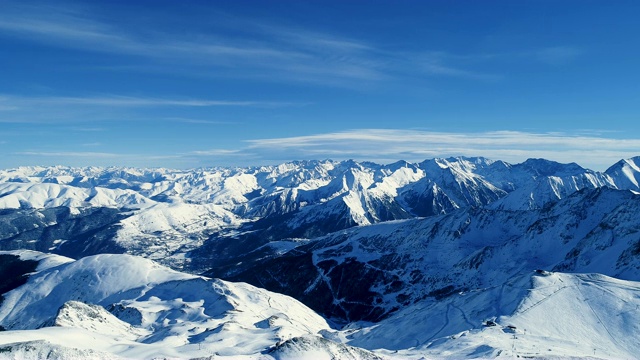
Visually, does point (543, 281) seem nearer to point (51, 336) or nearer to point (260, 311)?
point (260, 311)

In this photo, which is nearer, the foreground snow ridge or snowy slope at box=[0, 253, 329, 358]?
the foreground snow ridge

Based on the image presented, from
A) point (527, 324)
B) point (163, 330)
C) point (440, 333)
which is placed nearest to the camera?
point (527, 324)

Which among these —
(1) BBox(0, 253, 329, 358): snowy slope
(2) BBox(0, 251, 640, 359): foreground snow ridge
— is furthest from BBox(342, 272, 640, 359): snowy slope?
(1) BBox(0, 253, 329, 358): snowy slope

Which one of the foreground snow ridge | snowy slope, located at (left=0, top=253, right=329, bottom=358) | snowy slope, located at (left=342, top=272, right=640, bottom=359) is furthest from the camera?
snowy slope, located at (left=0, top=253, right=329, bottom=358)

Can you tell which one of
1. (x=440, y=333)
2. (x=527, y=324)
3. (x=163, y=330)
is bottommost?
(x=163, y=330)

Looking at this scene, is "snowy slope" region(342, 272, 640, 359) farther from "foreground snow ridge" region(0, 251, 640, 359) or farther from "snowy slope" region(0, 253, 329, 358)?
"snowy slope" region(0, 253, 329, 358)

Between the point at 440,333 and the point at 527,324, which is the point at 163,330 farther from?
the point at 527,324

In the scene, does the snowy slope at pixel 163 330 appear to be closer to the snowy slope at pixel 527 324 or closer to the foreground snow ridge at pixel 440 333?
the foreground snow ridge at pixel 440 333

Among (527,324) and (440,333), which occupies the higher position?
(527,324)

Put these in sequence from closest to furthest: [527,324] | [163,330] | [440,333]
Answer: [527,324], [440,333], [163,330]

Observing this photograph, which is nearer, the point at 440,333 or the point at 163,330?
the point at 440,333

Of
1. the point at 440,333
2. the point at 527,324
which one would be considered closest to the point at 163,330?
the point at 440,333

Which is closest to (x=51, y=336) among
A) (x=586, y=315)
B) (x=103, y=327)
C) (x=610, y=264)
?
(x=103, y=327)
